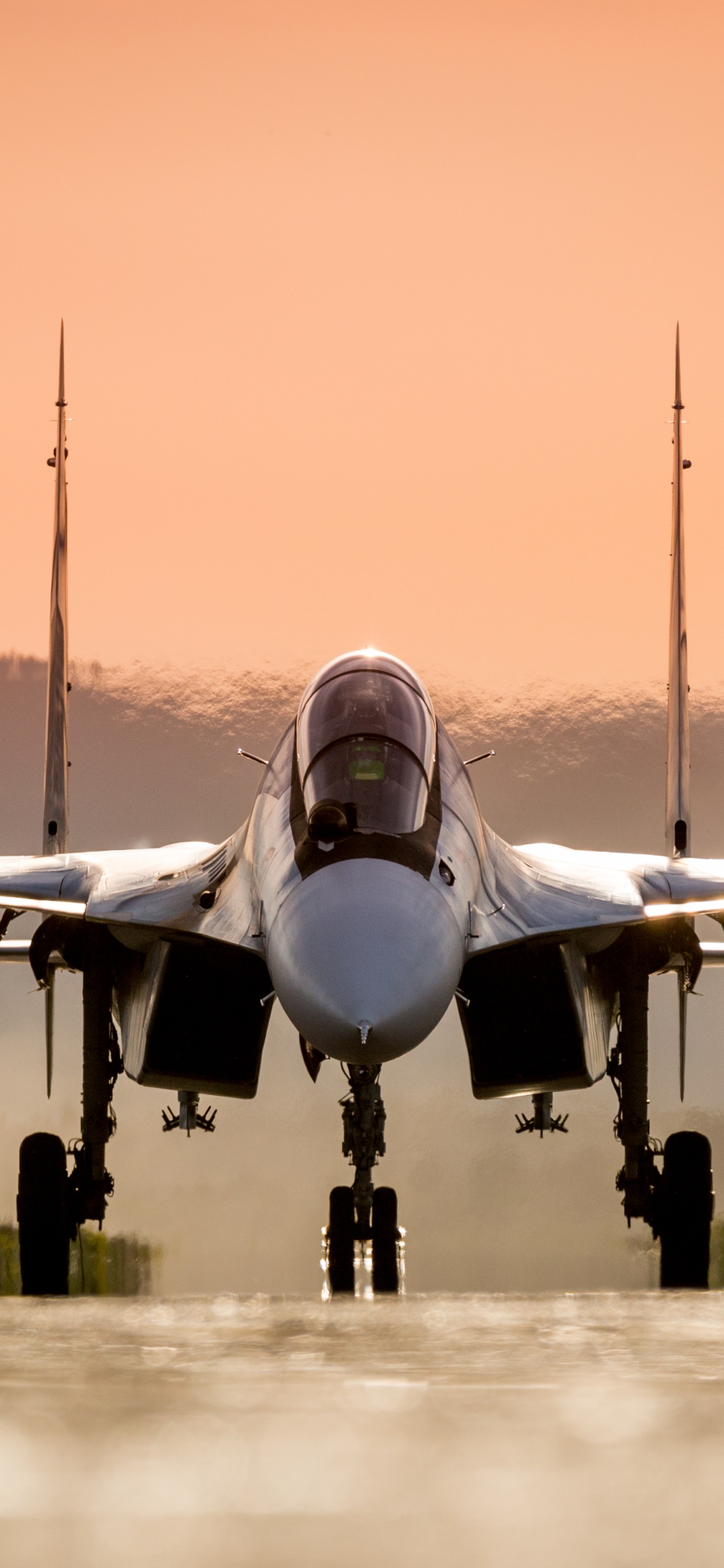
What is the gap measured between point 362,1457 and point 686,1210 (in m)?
11.3

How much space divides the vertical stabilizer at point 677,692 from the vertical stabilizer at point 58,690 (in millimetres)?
5005

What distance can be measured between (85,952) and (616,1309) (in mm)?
9180

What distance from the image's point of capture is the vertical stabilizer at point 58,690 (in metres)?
16.1

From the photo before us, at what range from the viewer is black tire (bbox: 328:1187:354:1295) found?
11.7 meters

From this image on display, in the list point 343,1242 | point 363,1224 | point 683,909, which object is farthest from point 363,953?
point 343,1242

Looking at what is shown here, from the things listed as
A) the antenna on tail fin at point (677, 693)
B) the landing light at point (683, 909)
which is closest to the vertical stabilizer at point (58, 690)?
the antenna on tail fin at point (677, 693)

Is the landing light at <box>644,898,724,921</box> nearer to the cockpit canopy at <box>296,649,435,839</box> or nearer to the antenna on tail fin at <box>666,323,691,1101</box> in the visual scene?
the cockpit canopy at <box>296,649,435,839</box>

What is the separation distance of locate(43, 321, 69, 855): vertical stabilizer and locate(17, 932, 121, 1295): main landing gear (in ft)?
10.9

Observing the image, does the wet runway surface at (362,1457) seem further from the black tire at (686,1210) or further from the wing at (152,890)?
the black tire at (686,1210)

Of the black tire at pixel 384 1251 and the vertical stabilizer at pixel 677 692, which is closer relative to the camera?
the black tire at pixel 384 1251

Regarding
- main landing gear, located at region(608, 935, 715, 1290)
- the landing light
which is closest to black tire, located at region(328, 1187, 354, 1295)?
main landing gear, located at region(608, 935, 715, 1290)

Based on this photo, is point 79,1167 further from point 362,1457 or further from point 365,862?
point 362,1457

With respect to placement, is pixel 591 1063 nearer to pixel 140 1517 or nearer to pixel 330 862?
pixel 330 862

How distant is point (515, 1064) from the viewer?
11383 mm
